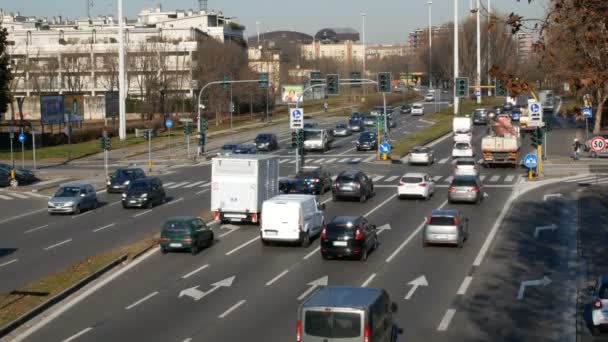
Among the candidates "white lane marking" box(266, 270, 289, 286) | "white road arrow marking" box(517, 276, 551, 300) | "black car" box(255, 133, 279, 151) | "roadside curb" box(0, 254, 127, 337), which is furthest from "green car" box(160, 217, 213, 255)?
"black car" box(255, 133, 279, 151)

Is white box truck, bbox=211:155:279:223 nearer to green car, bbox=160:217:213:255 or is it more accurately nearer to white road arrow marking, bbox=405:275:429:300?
green car, bbox=160:217:213:255

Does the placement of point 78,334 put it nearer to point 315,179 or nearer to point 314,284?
point 314,284

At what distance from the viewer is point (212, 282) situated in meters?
28.4

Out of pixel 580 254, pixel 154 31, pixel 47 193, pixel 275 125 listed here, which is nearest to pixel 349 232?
pixel 580 254

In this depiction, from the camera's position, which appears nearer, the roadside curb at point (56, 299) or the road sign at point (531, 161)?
the roadside curb at point (56, 299)

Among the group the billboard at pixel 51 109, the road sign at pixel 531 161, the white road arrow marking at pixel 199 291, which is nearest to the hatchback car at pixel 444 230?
the white road arrow marking at pixel 199 291

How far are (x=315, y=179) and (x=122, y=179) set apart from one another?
12.6 meters

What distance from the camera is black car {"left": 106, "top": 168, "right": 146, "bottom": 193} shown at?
54.7 m

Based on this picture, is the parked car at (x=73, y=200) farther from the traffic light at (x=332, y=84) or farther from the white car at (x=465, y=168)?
the white car at (x=465, y=168)

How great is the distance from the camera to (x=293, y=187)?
4831 cm

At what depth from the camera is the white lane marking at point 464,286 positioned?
26.6 metres

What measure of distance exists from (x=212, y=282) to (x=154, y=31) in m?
122

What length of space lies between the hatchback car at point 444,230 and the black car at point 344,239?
3.10 metres

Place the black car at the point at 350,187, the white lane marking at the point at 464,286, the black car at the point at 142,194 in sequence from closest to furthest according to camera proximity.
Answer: the white lane marking at the point at 464,286, the black car at the point at 350,187, the black car at the point at 142,194
